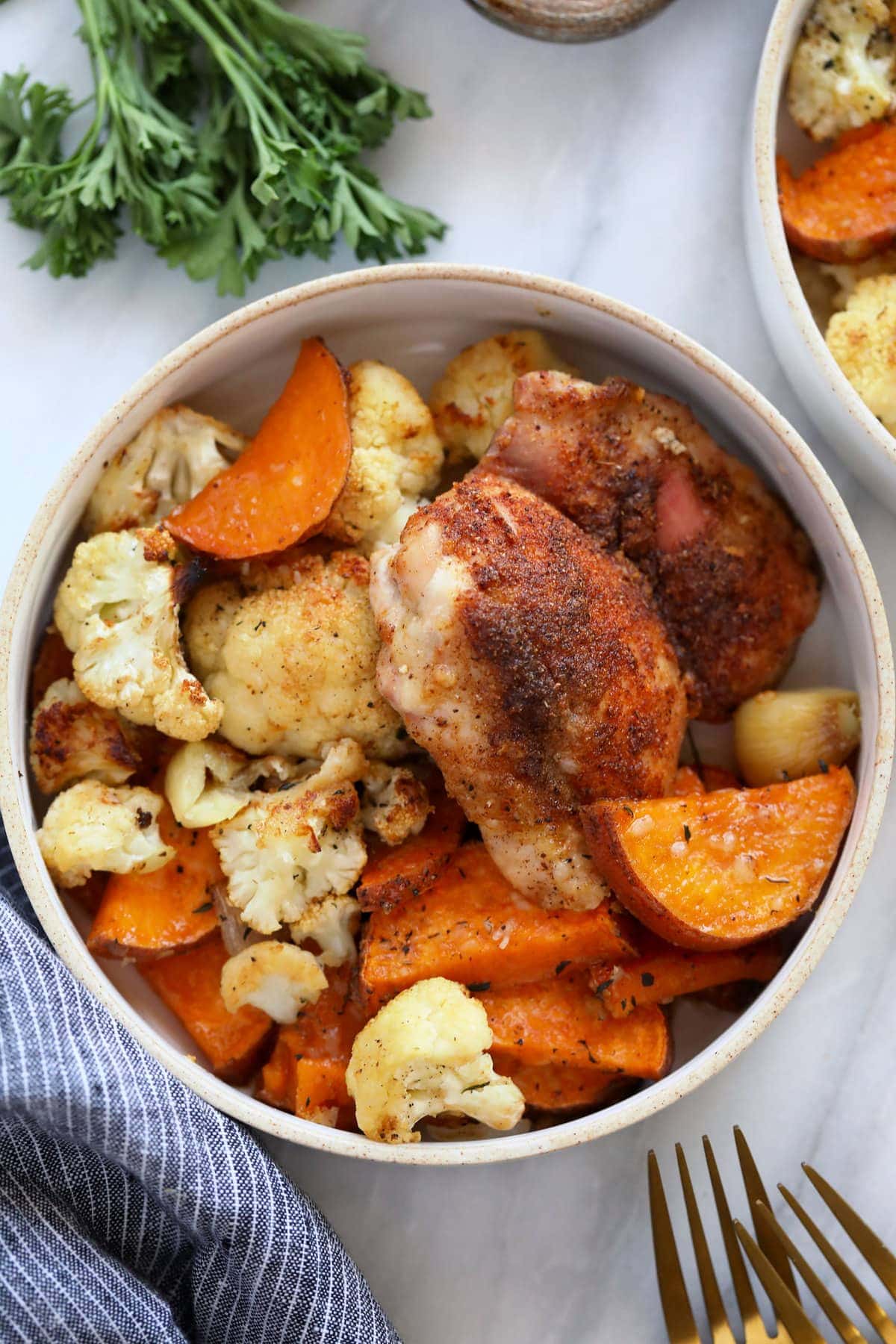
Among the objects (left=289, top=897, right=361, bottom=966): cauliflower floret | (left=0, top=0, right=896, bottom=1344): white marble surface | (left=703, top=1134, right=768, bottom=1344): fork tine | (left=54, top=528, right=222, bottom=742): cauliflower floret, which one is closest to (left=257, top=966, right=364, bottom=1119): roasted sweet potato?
(left=289, top=897, right=361, bottom=966): cauliflower floret

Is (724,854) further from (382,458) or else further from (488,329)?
(488,329)

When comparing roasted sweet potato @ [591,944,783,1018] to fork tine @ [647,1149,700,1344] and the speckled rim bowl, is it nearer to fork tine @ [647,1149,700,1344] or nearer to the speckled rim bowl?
the speckled rim bowl

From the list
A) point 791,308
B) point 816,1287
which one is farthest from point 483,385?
point 816,1287

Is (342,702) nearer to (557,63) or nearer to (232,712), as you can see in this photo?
(232,712)

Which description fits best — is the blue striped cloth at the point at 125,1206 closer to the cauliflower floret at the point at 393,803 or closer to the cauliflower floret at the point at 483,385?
the cauliflower floret at the point at 393,803

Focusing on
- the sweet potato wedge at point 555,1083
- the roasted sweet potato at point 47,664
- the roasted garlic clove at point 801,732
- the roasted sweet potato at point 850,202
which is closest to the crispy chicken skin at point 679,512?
the roasted garlic clove at point 801,732

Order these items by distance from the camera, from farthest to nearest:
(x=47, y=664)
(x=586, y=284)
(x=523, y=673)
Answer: (x=586, y=284) < (x=47, y=664) < (x=523, y=673)

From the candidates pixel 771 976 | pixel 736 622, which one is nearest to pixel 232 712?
pixel 736 622
